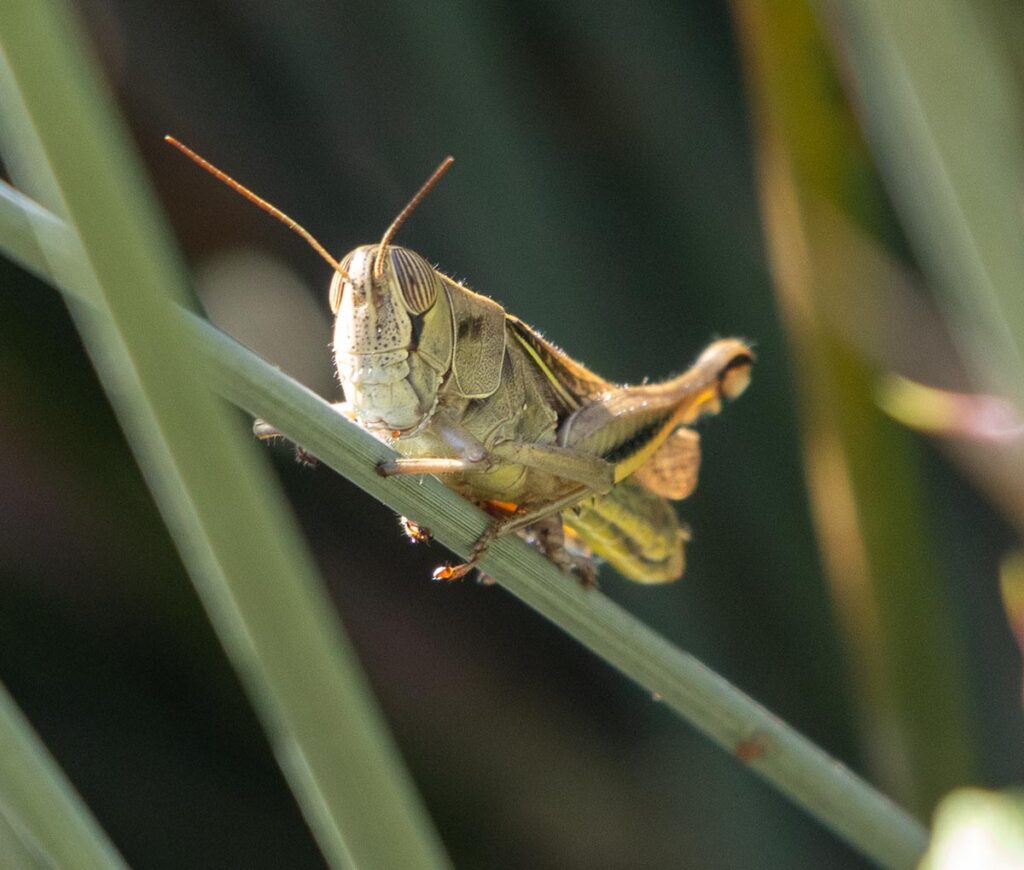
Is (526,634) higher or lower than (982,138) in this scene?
higher

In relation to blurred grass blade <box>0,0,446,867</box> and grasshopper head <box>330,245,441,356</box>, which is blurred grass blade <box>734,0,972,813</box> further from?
blurred grass blade <box>0,0,446,867</box>

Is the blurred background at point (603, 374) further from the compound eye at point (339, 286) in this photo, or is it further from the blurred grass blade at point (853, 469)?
Answer: the compound eye at point (339, 286)

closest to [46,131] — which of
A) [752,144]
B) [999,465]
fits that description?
[999,465]

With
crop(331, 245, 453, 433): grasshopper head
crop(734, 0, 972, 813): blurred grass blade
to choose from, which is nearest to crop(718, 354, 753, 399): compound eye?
crop(734, 0, 972, 813): blurred grass blade

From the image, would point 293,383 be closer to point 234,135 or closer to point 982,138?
point 982,138

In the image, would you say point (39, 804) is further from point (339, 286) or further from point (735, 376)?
point (735, 376)
